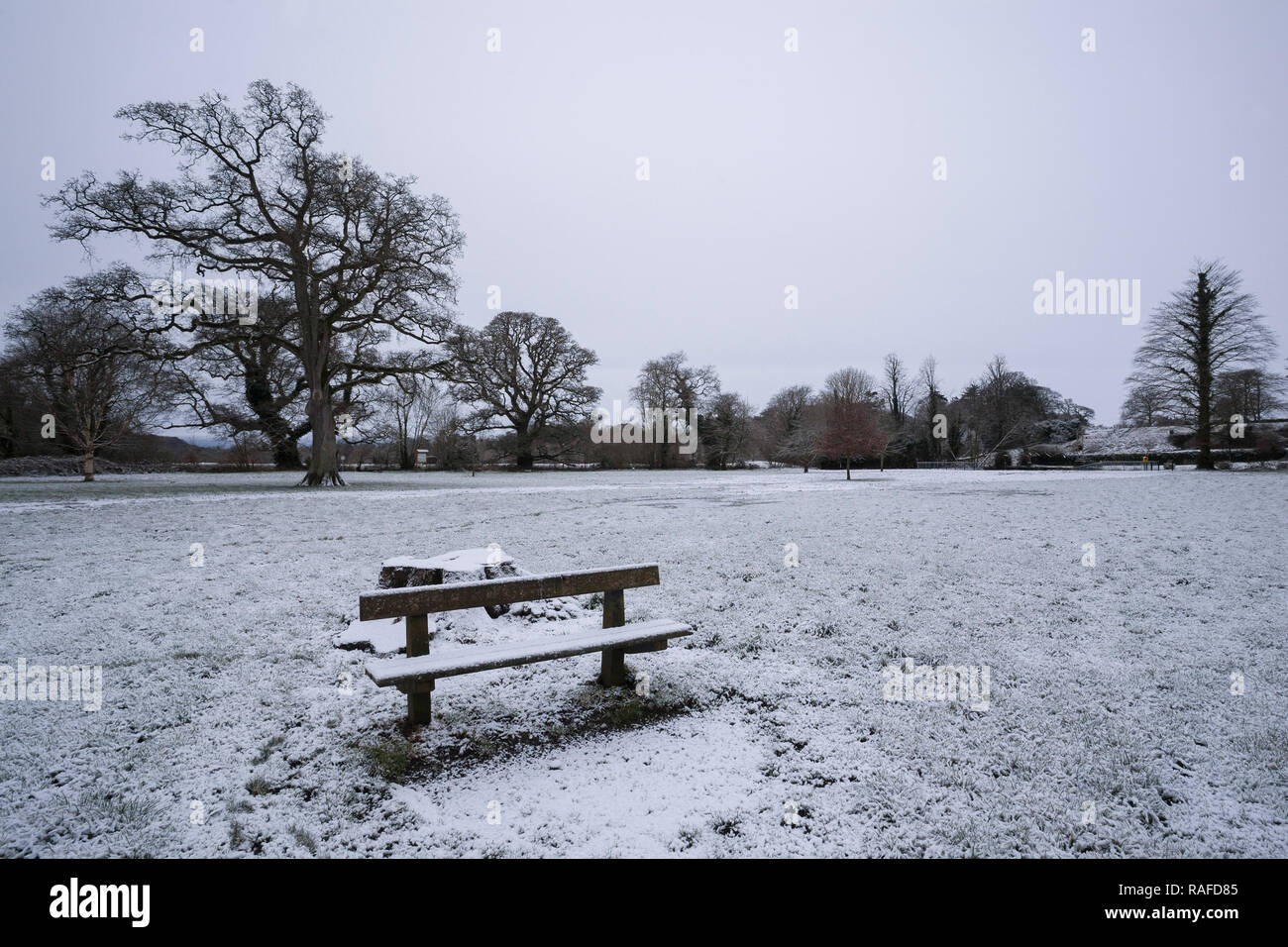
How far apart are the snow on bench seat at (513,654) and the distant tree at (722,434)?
53.3 m

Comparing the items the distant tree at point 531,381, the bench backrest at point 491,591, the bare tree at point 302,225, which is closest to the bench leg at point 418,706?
the bench backrest at point 491,591

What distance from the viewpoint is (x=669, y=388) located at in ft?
192

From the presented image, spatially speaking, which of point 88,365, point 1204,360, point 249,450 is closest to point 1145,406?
point 1204,360

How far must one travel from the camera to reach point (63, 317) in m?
24.5

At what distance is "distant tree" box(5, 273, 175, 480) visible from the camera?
20359 millimetres

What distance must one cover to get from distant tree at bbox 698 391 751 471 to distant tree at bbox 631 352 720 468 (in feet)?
5.79

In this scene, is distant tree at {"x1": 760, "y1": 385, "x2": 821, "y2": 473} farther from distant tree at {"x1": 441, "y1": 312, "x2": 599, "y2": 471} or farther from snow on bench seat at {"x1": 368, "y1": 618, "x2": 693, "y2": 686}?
snow on bench seat at {"x1": 368, "y1": 618, "x2": 693, "y2": 686}

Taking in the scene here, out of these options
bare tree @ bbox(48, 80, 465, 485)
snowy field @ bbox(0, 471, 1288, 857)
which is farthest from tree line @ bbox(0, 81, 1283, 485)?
snowy field @ bbox(0, 471, 1288, 857)

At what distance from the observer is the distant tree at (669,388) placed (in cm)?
5822

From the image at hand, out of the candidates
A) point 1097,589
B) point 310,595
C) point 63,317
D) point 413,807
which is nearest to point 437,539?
point 310,595

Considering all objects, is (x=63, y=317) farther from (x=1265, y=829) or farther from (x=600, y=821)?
(x=1265, y=829)

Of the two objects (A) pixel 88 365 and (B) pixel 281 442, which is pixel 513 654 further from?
(B) pixel 281 442

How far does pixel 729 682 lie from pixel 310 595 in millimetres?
5095

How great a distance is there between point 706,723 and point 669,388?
5555 centimetres
